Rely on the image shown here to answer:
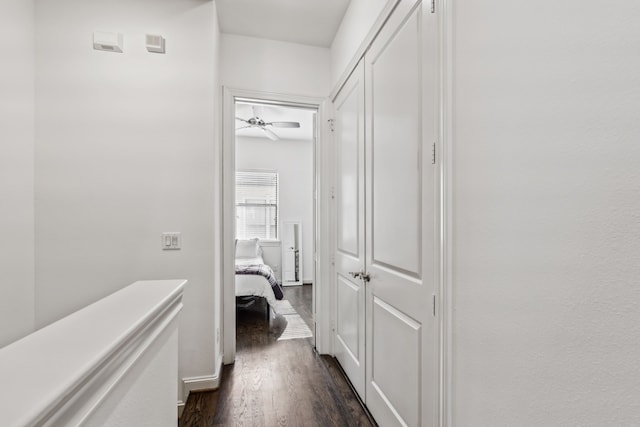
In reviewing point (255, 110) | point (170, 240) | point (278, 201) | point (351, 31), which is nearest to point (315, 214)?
point (170, 240)

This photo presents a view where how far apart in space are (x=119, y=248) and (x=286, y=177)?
3943mm

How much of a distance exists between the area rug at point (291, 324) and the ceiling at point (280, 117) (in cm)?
233

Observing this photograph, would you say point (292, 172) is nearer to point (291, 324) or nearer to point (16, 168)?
point (291, 324)

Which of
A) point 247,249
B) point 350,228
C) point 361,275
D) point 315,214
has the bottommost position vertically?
point 247,249

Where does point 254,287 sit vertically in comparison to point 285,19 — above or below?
below

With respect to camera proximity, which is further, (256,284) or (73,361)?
(256,284)

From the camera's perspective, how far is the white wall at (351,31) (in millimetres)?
1864

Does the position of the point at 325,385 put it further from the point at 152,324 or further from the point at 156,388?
the point at 152,324

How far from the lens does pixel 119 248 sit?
81.7 inches

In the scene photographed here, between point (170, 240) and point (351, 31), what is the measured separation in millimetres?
1930

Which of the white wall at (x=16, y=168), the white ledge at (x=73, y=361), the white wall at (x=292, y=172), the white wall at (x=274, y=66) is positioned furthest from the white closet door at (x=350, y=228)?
the white wall at (x=292, y=172)

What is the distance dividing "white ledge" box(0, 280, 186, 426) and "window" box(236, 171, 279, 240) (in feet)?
15.8

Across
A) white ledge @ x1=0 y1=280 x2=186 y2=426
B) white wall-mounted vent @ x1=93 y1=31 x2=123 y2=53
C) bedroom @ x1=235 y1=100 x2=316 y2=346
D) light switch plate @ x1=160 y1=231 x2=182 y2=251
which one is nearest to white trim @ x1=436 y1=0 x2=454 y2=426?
white ledge @ x1=0 y1=280 x2=186 y2=426

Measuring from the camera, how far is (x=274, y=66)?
2730mm
